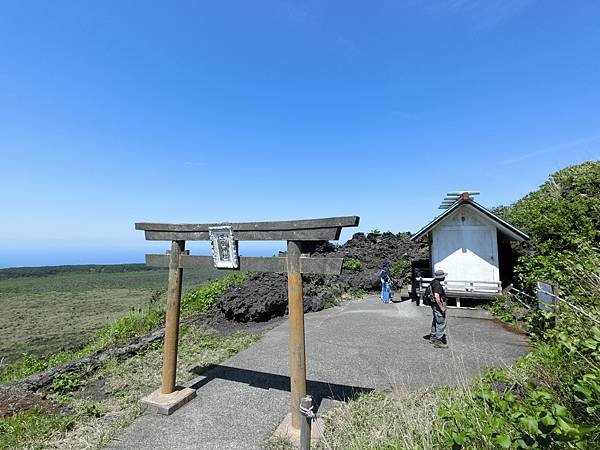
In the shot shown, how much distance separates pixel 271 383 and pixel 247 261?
2.84 m

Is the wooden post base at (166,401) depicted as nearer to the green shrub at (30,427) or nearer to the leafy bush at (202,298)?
the green shrub at (30,427)

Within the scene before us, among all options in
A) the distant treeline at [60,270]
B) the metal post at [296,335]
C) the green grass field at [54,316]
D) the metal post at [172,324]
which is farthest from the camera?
the distant treeline at [60,270]

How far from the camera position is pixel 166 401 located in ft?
18.5

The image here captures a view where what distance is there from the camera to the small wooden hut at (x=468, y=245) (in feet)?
38.9

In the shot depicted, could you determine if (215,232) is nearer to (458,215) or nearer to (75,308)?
(458,215)

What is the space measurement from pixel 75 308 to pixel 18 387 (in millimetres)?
16939

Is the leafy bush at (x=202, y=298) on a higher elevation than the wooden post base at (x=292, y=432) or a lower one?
higher

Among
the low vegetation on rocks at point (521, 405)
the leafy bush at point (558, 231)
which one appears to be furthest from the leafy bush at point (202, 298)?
the leafy bush at point (558, 231)

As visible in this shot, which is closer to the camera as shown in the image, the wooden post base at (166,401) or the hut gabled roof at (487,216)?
the wooden post base at (166,401)

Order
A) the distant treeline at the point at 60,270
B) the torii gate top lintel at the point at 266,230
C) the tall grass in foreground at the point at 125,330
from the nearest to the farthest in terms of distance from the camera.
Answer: the torii gate top lintel at the point at 266,230 < the tall grass in foreground at the point at 125,330 < the distant treeline at the point at 60,270

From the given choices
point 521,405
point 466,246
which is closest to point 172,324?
point 521,405

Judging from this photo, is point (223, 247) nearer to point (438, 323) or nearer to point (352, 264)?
point (438, 323)

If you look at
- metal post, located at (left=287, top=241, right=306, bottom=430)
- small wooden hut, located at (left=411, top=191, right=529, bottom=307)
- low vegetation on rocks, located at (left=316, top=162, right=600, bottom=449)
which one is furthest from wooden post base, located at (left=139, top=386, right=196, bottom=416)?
small wooden hut, located at (left=411, top=191, right=529, bottom=307)

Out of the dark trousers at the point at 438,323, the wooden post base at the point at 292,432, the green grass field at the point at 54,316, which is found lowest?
the green grass field at the point at 54,316
